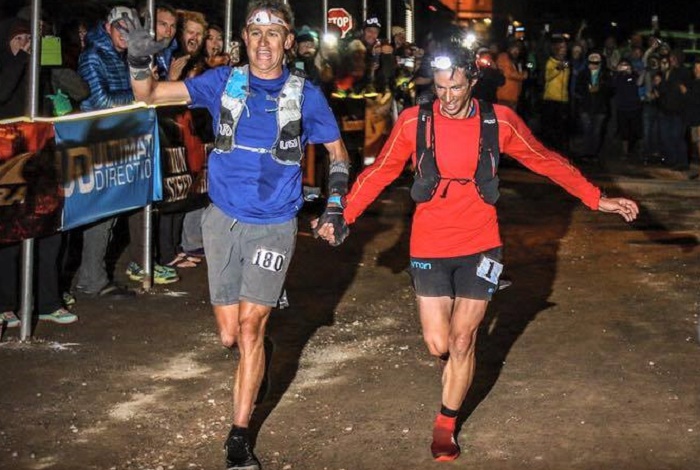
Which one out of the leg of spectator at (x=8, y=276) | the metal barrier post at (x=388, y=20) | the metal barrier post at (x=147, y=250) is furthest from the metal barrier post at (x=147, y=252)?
the metal barrier post at (x=388, y=20)

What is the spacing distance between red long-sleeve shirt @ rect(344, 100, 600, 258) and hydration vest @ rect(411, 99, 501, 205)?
0.03m

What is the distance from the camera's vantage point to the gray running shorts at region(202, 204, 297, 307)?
648 centimetres

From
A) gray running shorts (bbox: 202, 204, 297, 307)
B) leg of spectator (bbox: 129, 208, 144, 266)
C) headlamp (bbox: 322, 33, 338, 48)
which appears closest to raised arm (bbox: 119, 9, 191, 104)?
gray running shorts (bbox: 202, 204, 297, 307)

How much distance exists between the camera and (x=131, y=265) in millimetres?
11234

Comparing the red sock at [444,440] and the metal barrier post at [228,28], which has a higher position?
the metal barrier post at [228,28]

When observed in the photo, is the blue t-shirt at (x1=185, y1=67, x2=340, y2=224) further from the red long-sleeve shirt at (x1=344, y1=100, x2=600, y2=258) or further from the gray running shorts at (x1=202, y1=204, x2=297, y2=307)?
the red long-sleeve shirt at (x1=344, y1=100, x2=600, y2=258)

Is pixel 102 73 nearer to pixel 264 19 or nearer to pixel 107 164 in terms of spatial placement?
pixel 107 164

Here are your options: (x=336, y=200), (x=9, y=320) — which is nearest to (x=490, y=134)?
(x=336, y=200)

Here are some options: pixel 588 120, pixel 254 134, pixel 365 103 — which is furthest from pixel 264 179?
pixel 588 120

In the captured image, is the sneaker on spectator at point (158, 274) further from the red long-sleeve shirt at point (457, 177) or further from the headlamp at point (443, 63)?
the headlamp at point (443, 63)

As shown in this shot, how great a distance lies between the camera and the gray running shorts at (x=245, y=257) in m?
6.48

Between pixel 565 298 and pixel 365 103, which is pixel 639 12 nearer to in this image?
pixel 365 103

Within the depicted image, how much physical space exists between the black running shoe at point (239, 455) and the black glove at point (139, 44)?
1.91 metres

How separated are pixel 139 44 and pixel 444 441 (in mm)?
2544
